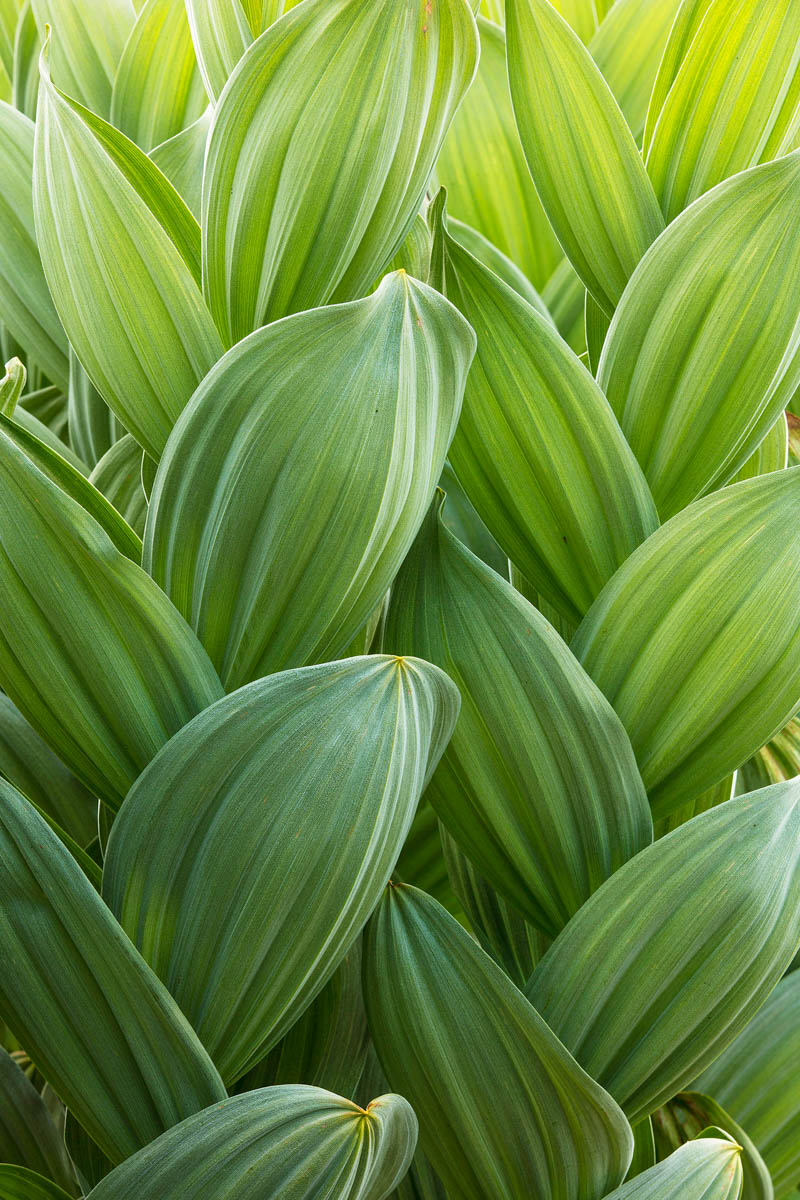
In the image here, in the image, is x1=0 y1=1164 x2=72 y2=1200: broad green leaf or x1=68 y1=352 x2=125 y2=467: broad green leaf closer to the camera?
x1=0 y1=1164 x2=72 y2=1200: broad green leaf

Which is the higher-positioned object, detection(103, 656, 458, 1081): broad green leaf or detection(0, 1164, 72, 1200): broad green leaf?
detection(103, 656, 458, 1081): broad green leaf

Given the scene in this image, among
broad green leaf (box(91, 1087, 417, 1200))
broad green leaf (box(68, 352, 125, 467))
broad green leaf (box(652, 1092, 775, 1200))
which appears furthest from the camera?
broad green leaf (box(68, 352, 125, 467))

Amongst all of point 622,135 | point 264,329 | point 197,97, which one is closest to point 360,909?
point 264,329

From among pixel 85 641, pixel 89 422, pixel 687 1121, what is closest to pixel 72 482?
pixel 85 641

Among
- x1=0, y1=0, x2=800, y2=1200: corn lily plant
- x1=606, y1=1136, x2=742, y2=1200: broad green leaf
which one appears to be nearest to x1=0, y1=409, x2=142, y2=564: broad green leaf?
x1=0, y1=0, x2=800, y2=1200: corn lily plant

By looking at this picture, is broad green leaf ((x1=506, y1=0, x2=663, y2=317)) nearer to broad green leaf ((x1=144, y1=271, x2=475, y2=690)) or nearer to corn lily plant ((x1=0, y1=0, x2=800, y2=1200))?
corn lily plant ((x1=0, y1=0, x2=800, y2=1200))

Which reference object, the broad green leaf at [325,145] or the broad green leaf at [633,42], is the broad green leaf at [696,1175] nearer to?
the broad green leaf at [325,145]

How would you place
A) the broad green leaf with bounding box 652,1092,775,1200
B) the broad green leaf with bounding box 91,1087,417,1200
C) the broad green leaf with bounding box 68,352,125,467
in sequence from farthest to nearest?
the broad green leaf with bounding box 68,352,125,467
the broad green leaf with bounding box 652,1092,775,1200
the broad green leaf with bounding box 91,1087,417,1200

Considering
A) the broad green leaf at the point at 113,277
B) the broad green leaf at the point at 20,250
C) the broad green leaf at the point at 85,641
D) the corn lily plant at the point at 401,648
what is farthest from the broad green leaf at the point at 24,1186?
the broad green leaf at the point at 20,250
